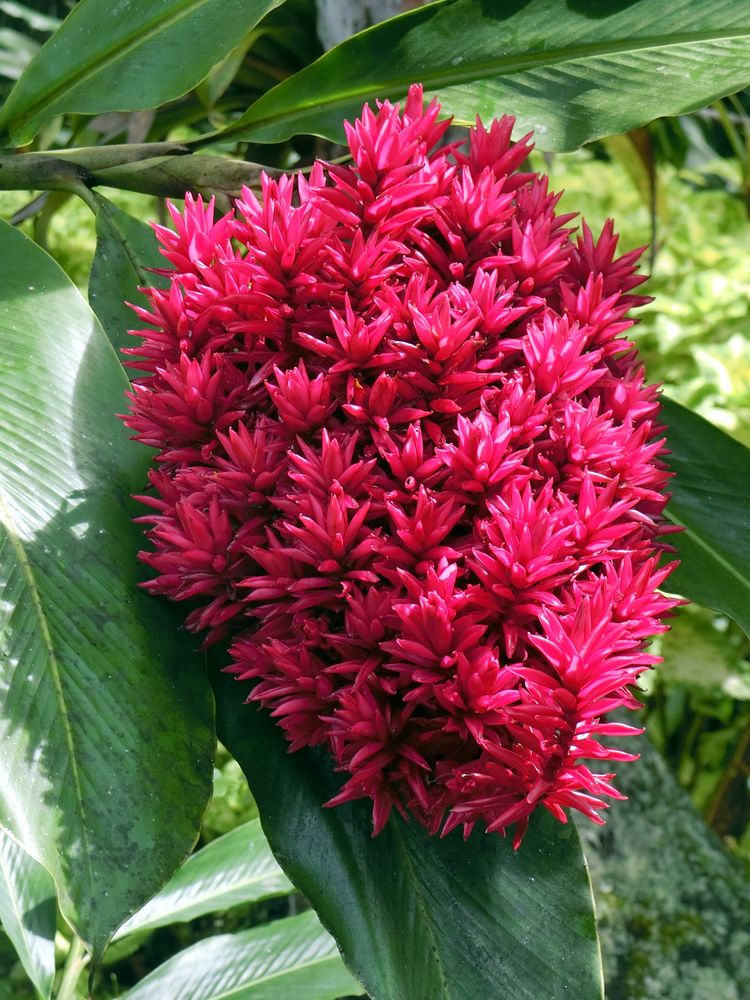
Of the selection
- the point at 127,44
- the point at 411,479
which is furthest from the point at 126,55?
the point at 411,479

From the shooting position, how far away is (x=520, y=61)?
3.93 ft

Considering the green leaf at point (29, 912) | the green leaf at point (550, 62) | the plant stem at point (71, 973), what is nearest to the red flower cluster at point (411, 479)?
the green leaf at point (550, 62)

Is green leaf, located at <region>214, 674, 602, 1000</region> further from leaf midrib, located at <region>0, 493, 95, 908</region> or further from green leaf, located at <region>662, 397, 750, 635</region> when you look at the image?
green leaf, located at <region>662, 397, 750, 635</region>

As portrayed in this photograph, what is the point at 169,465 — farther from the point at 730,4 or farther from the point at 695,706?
the point at 695,706

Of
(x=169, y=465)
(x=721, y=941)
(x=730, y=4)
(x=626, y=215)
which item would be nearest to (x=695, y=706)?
(x=721, y=941)

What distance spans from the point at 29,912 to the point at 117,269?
1.12 meters

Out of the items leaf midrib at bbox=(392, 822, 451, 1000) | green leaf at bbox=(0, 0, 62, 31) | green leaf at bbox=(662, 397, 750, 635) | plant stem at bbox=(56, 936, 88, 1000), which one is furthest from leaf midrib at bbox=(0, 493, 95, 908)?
green leaf at bbox=(0, 0, 62, 31)

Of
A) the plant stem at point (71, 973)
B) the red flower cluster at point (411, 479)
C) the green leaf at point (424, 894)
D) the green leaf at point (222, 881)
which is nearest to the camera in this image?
the red flower cluster at point (411, 479)

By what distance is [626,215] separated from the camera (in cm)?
386

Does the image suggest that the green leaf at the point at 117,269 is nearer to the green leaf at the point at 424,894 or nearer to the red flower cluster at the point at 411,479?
the red flower cluster at the point at 411,479

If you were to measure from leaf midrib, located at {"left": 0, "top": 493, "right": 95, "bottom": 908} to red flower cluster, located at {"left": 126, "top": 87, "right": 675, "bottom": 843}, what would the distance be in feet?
0.37

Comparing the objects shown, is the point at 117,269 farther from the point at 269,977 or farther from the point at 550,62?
the point at 269,977

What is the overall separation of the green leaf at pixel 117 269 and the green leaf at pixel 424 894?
0.54m

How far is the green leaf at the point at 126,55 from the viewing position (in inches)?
47.6
